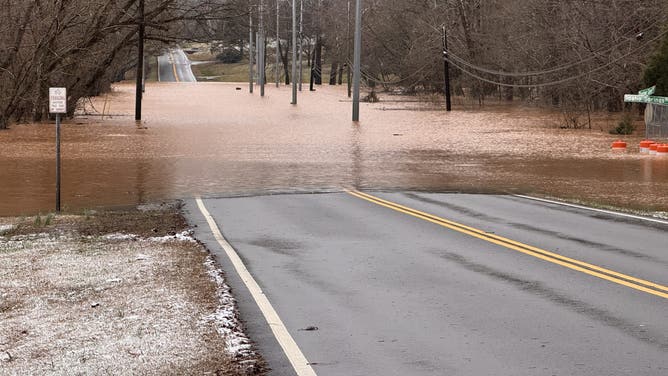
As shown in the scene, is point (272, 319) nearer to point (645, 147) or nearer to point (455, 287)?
point (455, 287)

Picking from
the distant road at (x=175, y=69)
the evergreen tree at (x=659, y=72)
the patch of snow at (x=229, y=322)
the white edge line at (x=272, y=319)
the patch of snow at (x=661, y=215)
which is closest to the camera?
the white edge line at (x=272, y=319)

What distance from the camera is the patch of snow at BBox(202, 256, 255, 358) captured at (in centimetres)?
788

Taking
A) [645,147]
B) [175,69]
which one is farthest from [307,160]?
[175,69]

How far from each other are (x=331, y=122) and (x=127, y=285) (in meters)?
38.7

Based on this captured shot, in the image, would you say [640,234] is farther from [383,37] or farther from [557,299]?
[383,37]

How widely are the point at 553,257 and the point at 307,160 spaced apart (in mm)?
16450

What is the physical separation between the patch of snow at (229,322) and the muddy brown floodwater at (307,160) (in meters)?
8.58

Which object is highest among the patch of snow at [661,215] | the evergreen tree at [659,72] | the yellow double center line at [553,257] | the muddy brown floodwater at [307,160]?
the evergreen tree at [659,72]

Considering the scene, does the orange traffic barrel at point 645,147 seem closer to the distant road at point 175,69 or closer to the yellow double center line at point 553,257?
the yellow double center line at point 553,257

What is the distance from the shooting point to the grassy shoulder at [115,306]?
759cm

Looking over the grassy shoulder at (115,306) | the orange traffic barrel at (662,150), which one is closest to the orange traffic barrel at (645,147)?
the orange traffic barrel at (662,150)

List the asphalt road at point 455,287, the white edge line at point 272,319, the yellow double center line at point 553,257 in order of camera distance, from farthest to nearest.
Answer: the yellow double center line at point 553,257, the asphalt road at point 455,287, the white edge line at point 272,319

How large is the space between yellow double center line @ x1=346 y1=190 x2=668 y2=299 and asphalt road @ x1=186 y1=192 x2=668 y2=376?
24mm

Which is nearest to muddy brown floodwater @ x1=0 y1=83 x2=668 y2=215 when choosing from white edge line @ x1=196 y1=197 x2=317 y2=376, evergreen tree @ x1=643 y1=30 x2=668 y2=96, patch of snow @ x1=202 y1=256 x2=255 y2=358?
evergreen tree @ x1=643 y1=30 x2=668 y2=96
